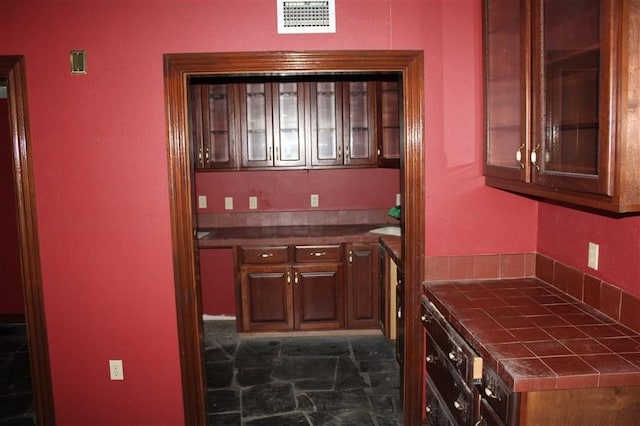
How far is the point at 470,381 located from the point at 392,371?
1.88 metres

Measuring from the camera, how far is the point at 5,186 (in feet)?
16.3

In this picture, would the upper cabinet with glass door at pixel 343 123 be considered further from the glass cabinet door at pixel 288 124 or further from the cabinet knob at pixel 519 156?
the cabinet knob at pixel 519 156

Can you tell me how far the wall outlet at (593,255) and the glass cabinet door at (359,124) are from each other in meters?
2.48

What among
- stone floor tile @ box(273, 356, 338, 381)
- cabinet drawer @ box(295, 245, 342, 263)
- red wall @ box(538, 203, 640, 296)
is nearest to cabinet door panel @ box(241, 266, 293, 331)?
cabinet drawer @ box(295, 245, 342, 263)

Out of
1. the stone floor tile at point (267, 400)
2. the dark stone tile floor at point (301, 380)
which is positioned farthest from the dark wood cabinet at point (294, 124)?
the stone floor tile at point (267, 400)

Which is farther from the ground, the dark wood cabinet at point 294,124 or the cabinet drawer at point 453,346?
the dark wood cabinet at point 294,124

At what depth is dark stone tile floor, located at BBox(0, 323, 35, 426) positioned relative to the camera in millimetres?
3189

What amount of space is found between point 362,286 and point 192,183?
2.13m

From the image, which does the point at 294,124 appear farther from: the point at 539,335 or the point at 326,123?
the point at 539,335

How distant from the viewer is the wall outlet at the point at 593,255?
2207mm

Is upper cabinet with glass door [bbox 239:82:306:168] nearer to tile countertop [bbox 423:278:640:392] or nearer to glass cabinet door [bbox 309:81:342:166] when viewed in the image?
glass cabinet door [bbox 309:81:342:166]

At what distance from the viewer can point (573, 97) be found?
68.4 inches

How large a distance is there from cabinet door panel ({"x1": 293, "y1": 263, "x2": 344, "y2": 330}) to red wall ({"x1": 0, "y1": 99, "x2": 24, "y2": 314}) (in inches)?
108

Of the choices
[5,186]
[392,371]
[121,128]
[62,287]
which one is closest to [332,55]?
[121,128]
